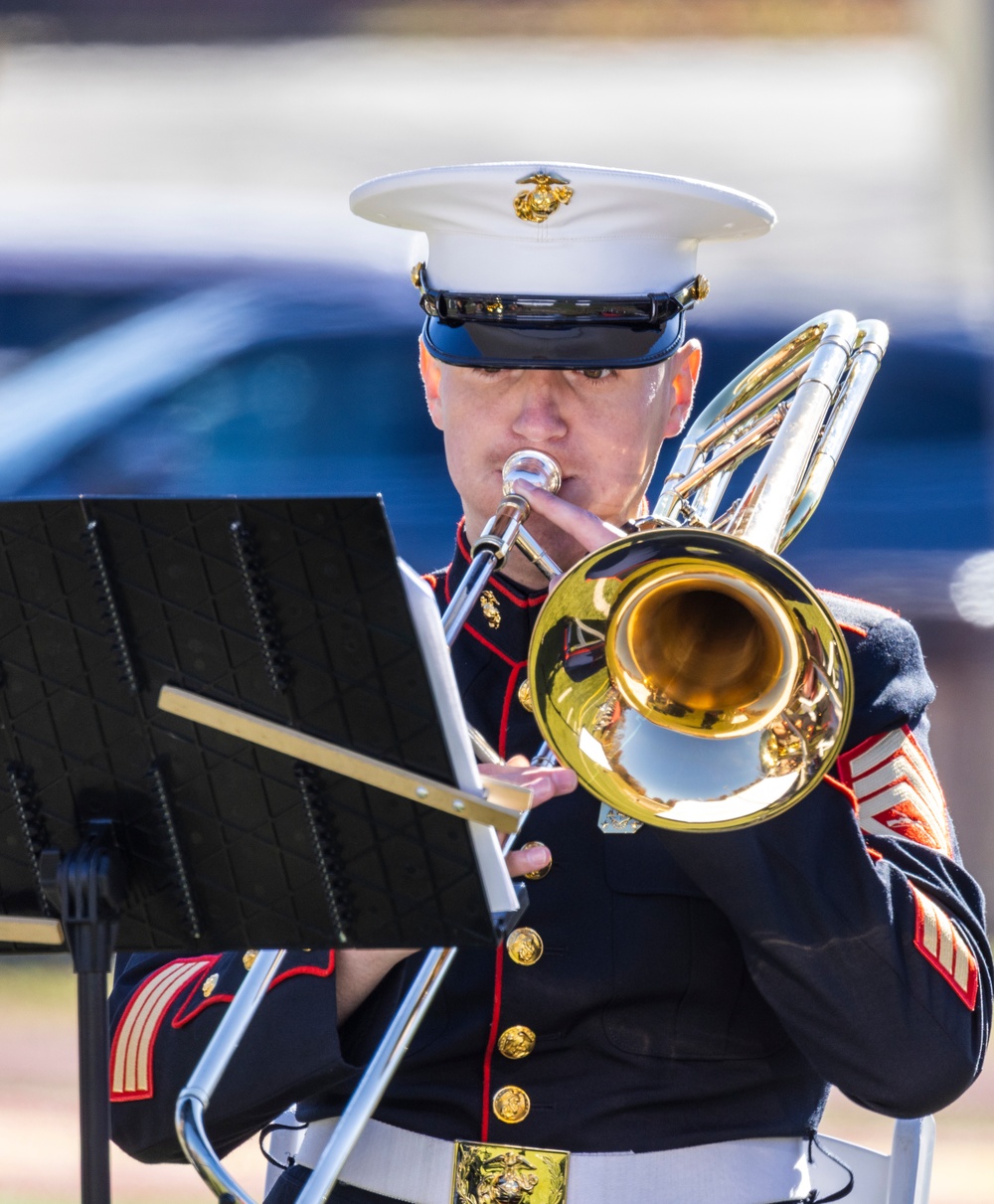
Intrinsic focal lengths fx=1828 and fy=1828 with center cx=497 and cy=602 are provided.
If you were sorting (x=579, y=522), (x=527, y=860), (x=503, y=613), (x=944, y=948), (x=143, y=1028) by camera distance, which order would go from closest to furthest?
(x=527, y=860) < (x=579, y=522) < (x=944, y=948) < (x=143, y=1028) < (x=503, y=613)

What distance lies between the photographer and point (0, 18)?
6945mm

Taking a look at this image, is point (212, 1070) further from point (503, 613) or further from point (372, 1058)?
point (503, 613)

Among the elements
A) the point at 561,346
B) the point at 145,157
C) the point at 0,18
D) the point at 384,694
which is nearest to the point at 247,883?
the point at 384,694

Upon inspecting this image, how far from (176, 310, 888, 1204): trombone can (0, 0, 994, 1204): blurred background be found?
4244 millimetres

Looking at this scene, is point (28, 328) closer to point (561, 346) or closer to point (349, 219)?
point (349, 219)

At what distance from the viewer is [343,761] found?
1701 millimetres

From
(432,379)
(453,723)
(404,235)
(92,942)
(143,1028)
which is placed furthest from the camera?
(404,235)

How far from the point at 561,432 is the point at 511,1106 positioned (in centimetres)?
88

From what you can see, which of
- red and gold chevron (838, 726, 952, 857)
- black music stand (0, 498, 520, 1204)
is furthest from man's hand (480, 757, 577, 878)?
red and gold chevron (838, 726, 952, 857)

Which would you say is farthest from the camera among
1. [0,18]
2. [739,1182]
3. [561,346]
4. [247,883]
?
[0,18]

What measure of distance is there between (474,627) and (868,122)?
470 centimetres

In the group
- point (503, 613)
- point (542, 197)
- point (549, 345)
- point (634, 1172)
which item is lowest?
point (634, 1172)

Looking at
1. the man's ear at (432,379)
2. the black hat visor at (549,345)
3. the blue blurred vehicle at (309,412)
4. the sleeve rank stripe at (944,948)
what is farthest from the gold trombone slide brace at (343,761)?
the blue blurred vehicle at (309,412)

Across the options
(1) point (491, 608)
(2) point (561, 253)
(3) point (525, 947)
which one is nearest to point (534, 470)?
(1) point (491, 608)
